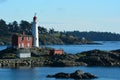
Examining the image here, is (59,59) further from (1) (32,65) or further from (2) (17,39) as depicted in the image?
(2) (17,39)

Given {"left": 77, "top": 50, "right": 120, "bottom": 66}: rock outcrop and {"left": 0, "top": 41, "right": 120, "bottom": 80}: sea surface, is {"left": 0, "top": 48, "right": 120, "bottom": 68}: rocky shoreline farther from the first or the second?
{"left": 0, "top": 41, "right": 120, "bottom": 80}: sea surface

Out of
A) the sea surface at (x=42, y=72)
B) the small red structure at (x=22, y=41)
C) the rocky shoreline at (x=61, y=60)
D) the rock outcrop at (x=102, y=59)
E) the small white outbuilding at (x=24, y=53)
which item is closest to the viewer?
the sea surface at (x=42, y=72)

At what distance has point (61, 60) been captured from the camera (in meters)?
94.8

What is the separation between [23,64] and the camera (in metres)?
92.7

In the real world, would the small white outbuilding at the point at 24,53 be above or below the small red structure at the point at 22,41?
below

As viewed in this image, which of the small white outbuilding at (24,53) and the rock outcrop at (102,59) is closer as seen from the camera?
the rock outcrop at (102,59)

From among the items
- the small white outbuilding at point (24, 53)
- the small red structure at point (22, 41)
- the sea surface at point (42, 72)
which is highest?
the small red structure at point (22, 41)

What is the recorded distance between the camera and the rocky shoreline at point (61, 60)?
3661 inches

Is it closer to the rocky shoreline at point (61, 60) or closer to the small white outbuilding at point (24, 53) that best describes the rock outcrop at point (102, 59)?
the rocky shoreline at point (61, 60)

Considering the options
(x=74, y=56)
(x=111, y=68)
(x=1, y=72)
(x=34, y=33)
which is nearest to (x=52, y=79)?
(x=1, y=72)

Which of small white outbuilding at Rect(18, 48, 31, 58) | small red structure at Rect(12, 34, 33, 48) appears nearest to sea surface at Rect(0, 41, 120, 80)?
small white outbuilding at Rect(18, 48, 31, 58)

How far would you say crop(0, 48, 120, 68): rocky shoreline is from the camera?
93000mm

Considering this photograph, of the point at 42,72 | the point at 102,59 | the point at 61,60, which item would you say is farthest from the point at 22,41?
the point at 42,72

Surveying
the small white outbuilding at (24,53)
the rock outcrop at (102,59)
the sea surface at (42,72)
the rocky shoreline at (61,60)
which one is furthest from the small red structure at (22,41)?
the sea surface at (42,72)
